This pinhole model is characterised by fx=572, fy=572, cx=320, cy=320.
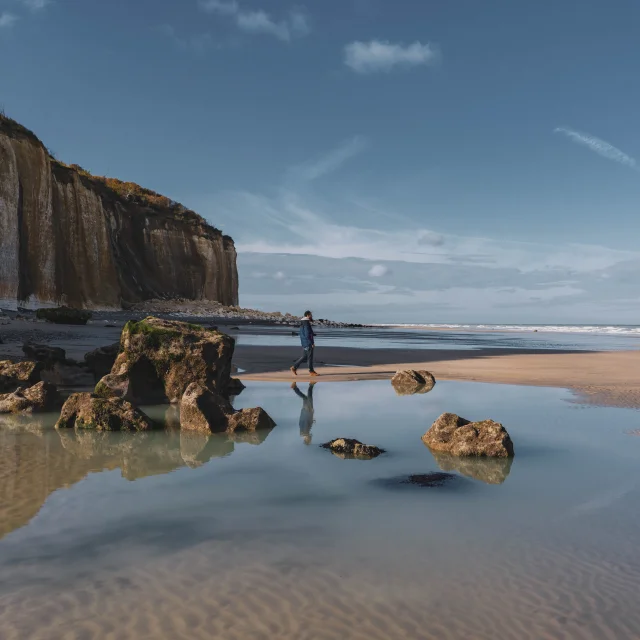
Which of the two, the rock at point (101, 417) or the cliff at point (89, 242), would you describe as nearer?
the rock at point (101, 417)

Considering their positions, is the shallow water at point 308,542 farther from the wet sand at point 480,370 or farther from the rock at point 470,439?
the wet sand at point 480,370

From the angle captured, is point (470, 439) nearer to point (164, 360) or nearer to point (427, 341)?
point (164, 360)

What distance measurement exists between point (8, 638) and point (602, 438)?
22.6 ft

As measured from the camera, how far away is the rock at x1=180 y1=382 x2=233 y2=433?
299 inches

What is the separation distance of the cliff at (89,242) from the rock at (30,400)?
29302 mm

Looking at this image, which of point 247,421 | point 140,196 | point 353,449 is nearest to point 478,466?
point 353,449

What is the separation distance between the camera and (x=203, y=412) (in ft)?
25.0

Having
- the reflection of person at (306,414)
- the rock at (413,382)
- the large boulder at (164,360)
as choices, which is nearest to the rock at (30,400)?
the large boulder at (164,360)

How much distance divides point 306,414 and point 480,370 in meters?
8.93

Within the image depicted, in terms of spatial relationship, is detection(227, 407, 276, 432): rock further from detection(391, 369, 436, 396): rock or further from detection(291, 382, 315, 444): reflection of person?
detection(391, 369, 436, 396): rock

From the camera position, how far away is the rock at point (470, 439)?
20.5 feet

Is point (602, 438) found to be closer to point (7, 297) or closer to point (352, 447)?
point (352, 447)

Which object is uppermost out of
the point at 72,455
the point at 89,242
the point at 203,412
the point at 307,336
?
the point at 89,242

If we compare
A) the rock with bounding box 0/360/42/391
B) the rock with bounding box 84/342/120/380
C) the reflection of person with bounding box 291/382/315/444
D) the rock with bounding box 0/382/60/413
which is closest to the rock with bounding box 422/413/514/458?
the reflection of person with bounding box 291/382/315/444
